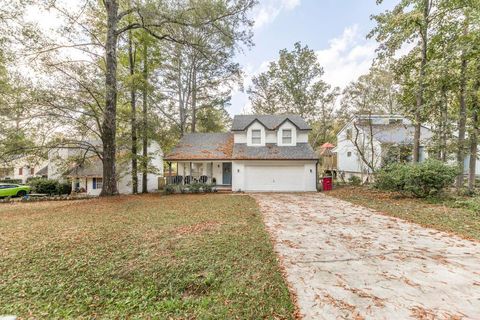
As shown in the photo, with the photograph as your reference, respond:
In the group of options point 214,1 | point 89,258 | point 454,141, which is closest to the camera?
point 89,258

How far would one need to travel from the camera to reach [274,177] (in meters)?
15.4

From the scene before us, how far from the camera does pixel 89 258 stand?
13.1ft

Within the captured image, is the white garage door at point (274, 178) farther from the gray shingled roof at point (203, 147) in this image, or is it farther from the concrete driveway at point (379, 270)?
the concrete driveway at point (379, 270)

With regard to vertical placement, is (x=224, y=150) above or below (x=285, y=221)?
above

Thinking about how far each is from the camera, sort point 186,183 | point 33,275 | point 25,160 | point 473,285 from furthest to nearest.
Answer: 1. point 186,183
2. point 25,160
3. point 33,275
4. point 473,285

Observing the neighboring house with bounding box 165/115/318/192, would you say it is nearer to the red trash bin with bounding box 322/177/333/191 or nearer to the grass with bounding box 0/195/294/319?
the red trash bin with bounding box 322/177/333/191

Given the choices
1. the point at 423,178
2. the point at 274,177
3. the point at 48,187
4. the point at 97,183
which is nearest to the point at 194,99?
the point at 274,177

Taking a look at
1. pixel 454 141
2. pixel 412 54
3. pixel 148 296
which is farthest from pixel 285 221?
pixel 412 54

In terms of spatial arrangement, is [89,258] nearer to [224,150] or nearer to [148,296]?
[148,296]

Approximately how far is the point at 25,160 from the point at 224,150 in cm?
1113

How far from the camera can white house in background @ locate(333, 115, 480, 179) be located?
17031 millimetres

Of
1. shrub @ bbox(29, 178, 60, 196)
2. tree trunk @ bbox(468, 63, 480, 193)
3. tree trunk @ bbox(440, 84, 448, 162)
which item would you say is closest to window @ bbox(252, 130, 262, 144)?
tree trunk @ bbox(440, 84, 448, 162)

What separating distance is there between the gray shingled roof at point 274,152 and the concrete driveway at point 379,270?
Result: 8.83m

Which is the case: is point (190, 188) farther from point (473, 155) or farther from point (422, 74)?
point (473, 155)
